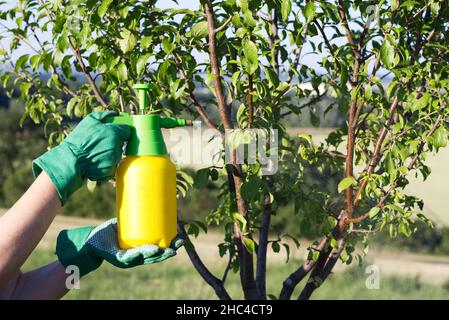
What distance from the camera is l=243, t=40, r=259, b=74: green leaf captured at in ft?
8.46

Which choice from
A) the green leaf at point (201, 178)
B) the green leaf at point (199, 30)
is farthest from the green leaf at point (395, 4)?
the green leaf at point (201, 178)

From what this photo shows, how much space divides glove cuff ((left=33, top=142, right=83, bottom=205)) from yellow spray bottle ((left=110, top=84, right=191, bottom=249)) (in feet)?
0.52

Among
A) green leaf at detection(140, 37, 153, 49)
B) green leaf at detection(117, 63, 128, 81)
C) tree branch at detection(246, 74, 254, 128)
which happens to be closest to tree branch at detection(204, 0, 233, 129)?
tree branch at detection(246, 74, 254, 128)

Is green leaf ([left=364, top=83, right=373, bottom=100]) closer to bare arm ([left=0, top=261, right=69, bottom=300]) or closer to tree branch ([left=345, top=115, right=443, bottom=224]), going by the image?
tree branch ([left=345, top=115, right=443, bottom=224])

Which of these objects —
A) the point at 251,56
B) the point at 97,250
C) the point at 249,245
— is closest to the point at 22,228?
the point at 97,250

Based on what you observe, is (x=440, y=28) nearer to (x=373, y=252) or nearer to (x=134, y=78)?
(x=134, y=78)

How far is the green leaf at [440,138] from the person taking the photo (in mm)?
2852

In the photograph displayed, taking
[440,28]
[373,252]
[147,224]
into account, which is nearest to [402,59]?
[440,28]

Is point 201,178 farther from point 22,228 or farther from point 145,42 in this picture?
point 22,228

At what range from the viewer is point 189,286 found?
23.4 ft

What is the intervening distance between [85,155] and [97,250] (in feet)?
1.04

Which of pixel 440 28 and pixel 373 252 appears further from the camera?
pixel 373 252

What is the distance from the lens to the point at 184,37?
297 centimetres

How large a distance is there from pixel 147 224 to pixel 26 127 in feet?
32.7
